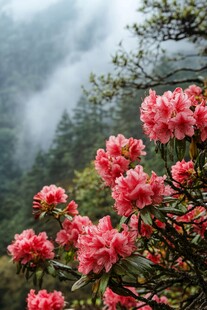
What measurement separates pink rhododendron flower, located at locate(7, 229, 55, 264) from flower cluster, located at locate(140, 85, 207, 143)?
3.03 ft

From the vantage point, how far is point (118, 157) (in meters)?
1.79

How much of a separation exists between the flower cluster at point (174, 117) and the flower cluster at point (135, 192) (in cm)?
18

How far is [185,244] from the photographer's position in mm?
1589

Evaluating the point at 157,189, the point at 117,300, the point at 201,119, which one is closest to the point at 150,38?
the point at 117,300

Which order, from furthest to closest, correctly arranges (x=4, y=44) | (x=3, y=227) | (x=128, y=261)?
(x=4, y=44) → (x=3, y=227) → (x=128, y=261)

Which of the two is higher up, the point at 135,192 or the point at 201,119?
the point at 201,119

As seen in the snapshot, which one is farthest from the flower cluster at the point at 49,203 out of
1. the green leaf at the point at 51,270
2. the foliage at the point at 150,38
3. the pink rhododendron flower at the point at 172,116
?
the foliage at the point at 150,38

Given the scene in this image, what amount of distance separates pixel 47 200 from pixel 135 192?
906 millimetres

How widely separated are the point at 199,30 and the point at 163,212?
3997 mm

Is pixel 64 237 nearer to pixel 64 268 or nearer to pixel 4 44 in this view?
pixel 64 268

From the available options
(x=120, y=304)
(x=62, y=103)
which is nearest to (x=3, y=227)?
(x=120, y=304)

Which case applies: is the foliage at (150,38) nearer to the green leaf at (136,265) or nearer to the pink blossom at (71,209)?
the pink blossom at (71,209)

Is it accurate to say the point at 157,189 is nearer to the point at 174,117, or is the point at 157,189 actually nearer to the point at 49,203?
the point at 174,117

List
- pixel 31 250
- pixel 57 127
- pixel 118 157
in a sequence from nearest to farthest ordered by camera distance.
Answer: pixel 118 157, pixel 31 250, pixel 57 127
